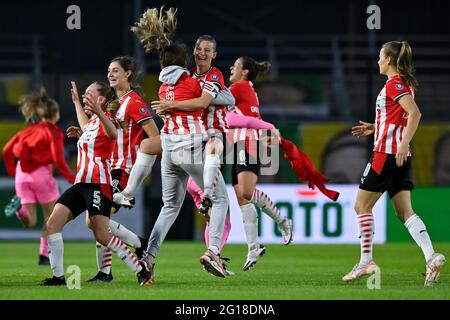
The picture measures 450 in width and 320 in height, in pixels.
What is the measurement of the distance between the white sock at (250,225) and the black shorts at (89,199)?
231cm

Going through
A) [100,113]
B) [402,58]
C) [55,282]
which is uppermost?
[402,58]

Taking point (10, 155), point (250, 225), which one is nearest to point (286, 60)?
point (10, 155)

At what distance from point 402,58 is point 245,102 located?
2.43 meters

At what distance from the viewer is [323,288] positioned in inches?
367

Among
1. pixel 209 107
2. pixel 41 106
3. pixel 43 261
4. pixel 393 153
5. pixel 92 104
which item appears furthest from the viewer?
pixel 41 106

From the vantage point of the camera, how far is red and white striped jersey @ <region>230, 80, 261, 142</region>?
1170 centimetres

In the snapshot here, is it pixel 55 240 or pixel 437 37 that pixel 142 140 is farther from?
pixel 437 37

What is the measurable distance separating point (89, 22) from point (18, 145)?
14.6 meters

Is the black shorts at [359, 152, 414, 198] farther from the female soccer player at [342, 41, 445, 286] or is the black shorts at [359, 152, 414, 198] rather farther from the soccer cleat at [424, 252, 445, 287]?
the soccer cleat at [424, 252, 445, 287]

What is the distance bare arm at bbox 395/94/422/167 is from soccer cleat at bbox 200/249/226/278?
1742 millimetres

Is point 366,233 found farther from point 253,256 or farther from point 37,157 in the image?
point 37,157

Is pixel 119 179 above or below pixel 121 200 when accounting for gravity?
above

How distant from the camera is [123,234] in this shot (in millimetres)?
10055

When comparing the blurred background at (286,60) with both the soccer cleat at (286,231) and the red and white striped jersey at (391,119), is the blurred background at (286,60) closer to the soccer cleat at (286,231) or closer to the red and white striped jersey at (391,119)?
the soccer cleat at (286,231)
